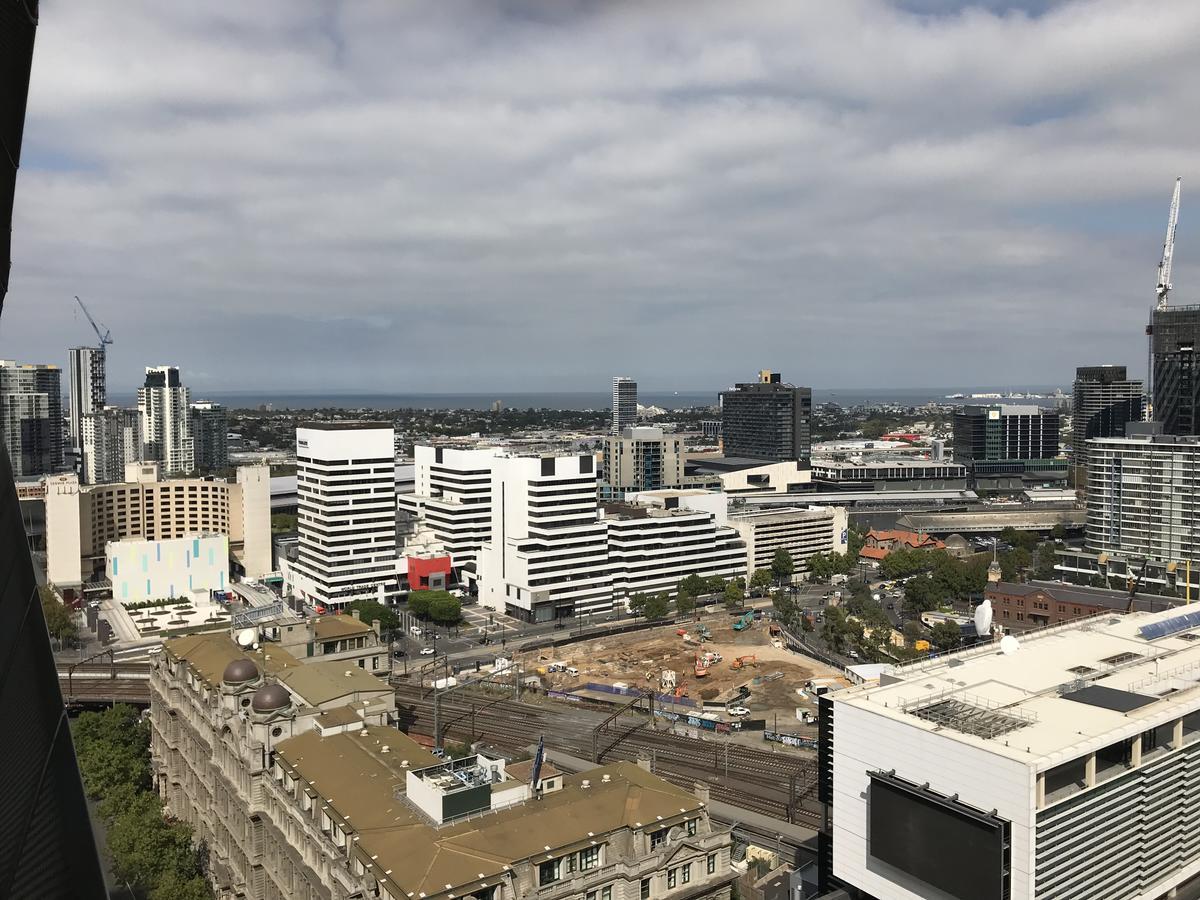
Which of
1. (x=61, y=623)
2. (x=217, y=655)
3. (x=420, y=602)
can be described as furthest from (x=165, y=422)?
(x=217, y=655)

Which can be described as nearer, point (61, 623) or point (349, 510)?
point (61, 623)

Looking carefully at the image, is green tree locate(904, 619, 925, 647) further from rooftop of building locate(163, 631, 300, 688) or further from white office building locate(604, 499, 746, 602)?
rooftop of building locate(163, 631, 300, 688)

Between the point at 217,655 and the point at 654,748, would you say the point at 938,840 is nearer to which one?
the point at 654,748

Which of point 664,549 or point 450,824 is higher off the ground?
point 450,824

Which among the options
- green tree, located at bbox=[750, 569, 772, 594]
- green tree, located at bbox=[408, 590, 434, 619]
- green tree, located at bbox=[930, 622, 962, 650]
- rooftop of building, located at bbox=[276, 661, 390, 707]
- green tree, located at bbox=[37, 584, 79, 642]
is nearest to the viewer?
rooftop of building, located at bbox=[276, 661, 390, 707]

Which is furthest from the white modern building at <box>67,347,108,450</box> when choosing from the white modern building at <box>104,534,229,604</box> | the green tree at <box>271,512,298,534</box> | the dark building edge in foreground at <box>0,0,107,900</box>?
the dark building edge in foreground at <box>0,0,107,900</box>

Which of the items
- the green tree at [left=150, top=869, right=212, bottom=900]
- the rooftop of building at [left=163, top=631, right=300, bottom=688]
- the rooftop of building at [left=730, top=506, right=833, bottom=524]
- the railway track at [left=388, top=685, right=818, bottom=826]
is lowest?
the railway track at [left=388, top=685, right=818, bottom=826]
